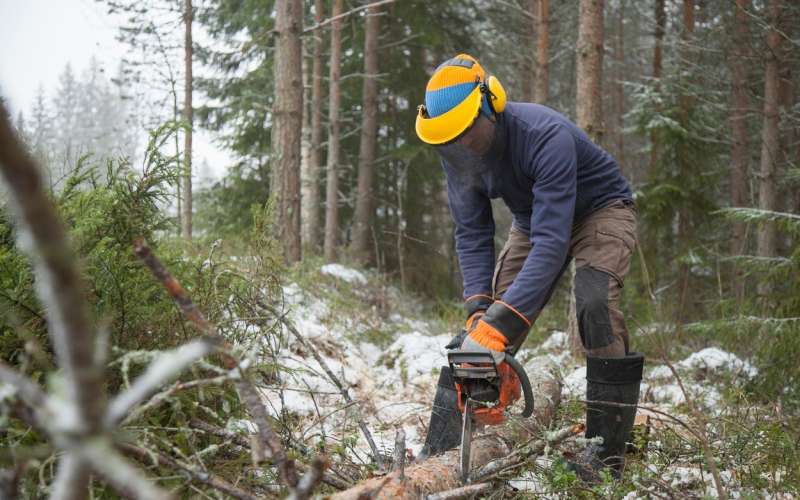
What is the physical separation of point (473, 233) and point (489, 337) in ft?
3.02

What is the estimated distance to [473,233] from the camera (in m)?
3.51

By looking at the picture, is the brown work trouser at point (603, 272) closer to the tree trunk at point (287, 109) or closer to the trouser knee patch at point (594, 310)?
the trouser knee patch at point (594, 310)

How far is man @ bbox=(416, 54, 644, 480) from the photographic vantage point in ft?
9.49

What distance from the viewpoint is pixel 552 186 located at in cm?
296

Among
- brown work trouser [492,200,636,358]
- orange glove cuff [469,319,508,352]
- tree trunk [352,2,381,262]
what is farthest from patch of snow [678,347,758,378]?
tree trunk [352,2,381,262]

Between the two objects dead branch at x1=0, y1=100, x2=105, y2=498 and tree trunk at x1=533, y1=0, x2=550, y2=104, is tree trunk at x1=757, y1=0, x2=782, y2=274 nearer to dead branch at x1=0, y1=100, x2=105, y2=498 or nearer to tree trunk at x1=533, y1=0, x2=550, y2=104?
tree trunk at x1=533, y1=0, x2=550, y2=104

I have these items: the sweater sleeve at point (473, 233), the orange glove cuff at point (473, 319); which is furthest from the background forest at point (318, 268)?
the sweater sleeve at point (473, 233)

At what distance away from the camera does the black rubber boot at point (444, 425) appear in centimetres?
302

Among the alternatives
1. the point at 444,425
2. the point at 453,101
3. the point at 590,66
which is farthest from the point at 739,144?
the point at 444,425

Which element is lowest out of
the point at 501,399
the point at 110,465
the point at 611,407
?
the point at 611,407

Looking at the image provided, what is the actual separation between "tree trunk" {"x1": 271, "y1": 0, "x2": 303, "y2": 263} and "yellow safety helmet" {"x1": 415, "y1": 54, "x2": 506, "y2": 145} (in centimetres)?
440

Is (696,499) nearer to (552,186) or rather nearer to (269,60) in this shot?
(552,186)

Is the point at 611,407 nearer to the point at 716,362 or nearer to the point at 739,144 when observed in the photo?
the point at 716,362

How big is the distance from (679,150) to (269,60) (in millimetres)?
7808
